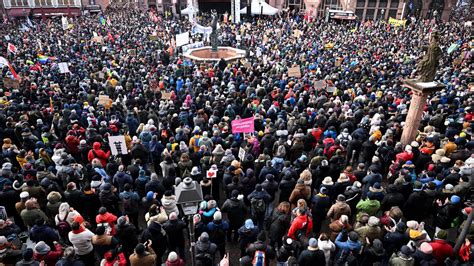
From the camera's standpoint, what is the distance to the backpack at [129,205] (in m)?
6.95

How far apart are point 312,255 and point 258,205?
72.2 inches

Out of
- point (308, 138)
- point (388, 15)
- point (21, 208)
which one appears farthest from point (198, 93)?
point (388, 15)

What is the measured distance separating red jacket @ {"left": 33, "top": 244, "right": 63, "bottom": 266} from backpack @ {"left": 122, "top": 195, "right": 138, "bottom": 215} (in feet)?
5.18

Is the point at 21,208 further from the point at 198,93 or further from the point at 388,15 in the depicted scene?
the point at 388,15

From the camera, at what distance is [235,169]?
313 inches

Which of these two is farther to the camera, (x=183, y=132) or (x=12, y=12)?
(x=12, y=12)

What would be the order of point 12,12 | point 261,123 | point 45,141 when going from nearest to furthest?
point 45,141 → point 261,123 → point 12,12

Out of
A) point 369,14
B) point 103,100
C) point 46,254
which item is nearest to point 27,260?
point 46,254

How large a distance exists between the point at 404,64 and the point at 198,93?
43.2 feet

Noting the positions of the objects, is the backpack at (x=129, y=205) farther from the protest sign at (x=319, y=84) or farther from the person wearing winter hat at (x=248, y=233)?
the protest sign at (x=319, y=84)

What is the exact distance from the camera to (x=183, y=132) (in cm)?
988

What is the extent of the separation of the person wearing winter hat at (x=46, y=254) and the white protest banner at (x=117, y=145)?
3.66 metres

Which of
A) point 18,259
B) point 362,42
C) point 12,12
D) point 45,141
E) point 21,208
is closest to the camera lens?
point 18,259

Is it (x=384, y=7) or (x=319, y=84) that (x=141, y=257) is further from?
(x=384, y=7)
